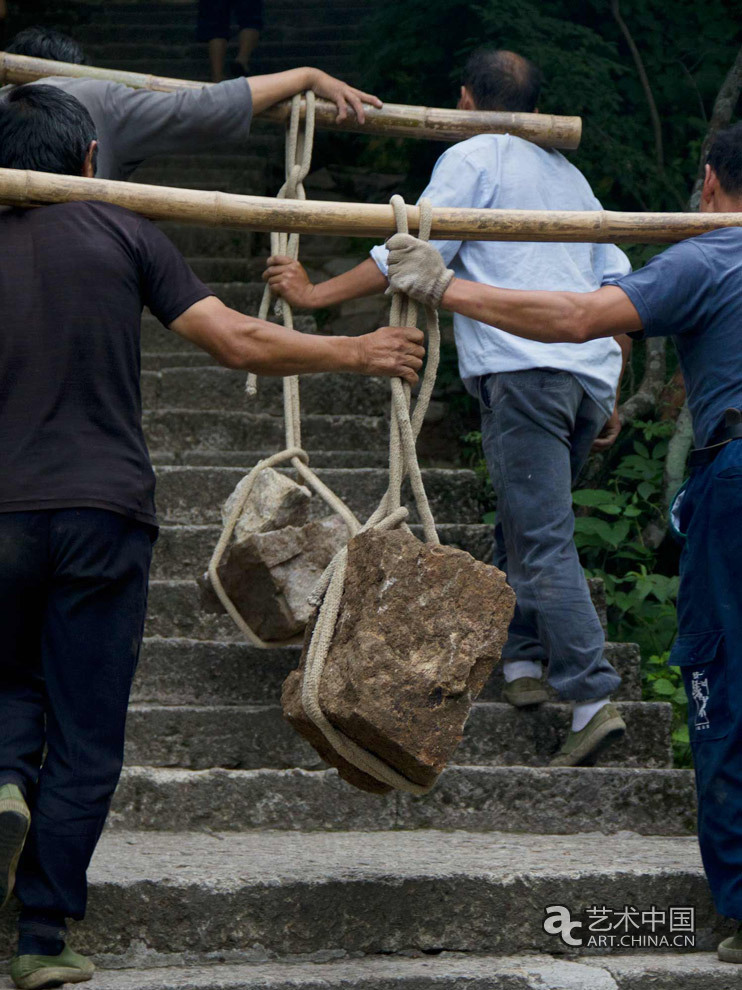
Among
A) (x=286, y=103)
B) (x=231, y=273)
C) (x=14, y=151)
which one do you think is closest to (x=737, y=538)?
(x=14, y=151)

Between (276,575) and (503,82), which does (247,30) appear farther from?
(276,575)

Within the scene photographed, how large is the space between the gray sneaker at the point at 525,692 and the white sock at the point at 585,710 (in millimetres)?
150

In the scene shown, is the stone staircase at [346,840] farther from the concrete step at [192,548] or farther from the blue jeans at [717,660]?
the blue jeans at [717,660]

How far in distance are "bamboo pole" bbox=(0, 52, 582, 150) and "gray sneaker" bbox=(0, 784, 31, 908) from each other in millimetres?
2171

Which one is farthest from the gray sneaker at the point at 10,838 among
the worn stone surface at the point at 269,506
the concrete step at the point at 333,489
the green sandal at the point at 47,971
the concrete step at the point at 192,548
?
the concrete step at the point at 333,489

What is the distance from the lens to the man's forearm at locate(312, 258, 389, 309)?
321 centimetres

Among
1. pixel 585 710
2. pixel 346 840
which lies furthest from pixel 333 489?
pixel 346 840

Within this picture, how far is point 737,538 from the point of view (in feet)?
8.28

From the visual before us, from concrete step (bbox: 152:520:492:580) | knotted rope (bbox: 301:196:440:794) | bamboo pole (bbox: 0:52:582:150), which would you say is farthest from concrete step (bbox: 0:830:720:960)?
bamboo pole (bbox: 0:52:582:150)

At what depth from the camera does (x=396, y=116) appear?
368 cm

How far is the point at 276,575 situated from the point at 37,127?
1436mm

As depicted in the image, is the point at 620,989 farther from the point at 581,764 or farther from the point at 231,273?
the point at 231,273

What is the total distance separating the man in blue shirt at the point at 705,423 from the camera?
2510mm

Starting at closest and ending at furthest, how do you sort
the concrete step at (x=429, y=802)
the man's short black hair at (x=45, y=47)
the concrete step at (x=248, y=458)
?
1. the concrete step at (x=429, y=802)
2. the man's short black hair at (x=45, y=47)
3. the concrete step at (x=248, y=458)
